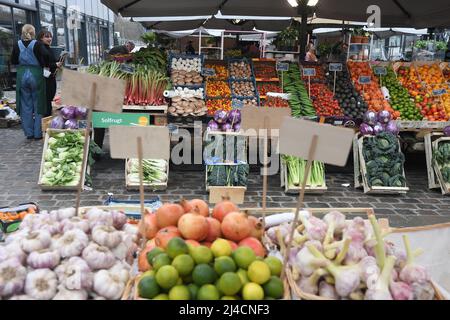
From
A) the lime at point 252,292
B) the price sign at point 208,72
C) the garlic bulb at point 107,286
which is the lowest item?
the garlic bulb at point 107,286

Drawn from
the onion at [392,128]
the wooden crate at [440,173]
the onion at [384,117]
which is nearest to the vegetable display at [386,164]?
the onion at [392,128]

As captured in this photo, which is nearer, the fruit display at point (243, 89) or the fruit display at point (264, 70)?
the fruit display at point (243, 89)

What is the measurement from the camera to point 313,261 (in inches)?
78.1

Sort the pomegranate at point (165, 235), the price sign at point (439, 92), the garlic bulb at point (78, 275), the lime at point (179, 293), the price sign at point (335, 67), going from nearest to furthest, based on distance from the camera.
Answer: the lime at point (179, 293) < the garlic bulb at point (78, 275) < the pomegranate at point (165, 235) < the price sign at point (439, 92) < the price sign at point (335, 67)

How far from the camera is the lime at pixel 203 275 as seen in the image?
5.95 feet

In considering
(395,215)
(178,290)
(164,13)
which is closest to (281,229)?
(178,290)

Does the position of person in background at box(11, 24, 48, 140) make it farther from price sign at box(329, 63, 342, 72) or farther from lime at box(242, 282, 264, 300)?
lime at box(242, 282, 264, 300)

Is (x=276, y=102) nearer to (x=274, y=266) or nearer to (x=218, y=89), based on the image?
(x=218, y=89)

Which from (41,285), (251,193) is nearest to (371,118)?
(251,193)

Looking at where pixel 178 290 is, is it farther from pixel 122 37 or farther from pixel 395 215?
pixel 122 37

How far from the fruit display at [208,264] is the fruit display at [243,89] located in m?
5.00

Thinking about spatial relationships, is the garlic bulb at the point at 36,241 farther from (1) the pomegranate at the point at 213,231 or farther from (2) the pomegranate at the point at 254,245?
(2) the pomegranate at the point at 254,245

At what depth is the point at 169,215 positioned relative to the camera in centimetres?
227

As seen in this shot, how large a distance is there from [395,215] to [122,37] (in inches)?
1208
